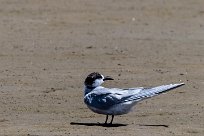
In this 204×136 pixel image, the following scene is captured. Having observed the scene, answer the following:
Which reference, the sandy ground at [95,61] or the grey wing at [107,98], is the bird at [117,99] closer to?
the grey wing at [107,98]

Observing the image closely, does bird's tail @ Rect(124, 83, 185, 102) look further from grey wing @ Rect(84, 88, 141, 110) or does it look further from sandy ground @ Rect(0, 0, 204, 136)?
sandy ground @ Rect(0, 0, 204, 136)

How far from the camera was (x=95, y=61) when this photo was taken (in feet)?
53.4

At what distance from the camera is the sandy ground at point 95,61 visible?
12000mm

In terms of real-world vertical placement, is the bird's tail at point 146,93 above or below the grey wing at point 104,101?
above

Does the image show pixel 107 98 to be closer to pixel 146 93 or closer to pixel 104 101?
pixel 104 101

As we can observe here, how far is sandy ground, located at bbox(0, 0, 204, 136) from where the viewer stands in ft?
39.4

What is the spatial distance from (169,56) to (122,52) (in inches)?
32.0

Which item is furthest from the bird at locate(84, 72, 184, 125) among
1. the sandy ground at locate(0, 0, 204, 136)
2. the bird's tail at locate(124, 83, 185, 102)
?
the sandy ground at locate(0, 0, 204, 136)

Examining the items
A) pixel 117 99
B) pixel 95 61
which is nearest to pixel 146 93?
pixel 117 99

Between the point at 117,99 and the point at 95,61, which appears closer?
the point at 117,99

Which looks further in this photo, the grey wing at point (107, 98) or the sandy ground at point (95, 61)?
the sandy ground at point (95, 61)

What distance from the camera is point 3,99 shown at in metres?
13.3

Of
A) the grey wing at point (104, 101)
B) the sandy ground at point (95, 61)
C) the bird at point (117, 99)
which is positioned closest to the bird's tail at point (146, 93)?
the bird at point (117, 99)

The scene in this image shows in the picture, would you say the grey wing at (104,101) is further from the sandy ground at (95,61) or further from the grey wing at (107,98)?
A: the sandy ground at (95,61)
